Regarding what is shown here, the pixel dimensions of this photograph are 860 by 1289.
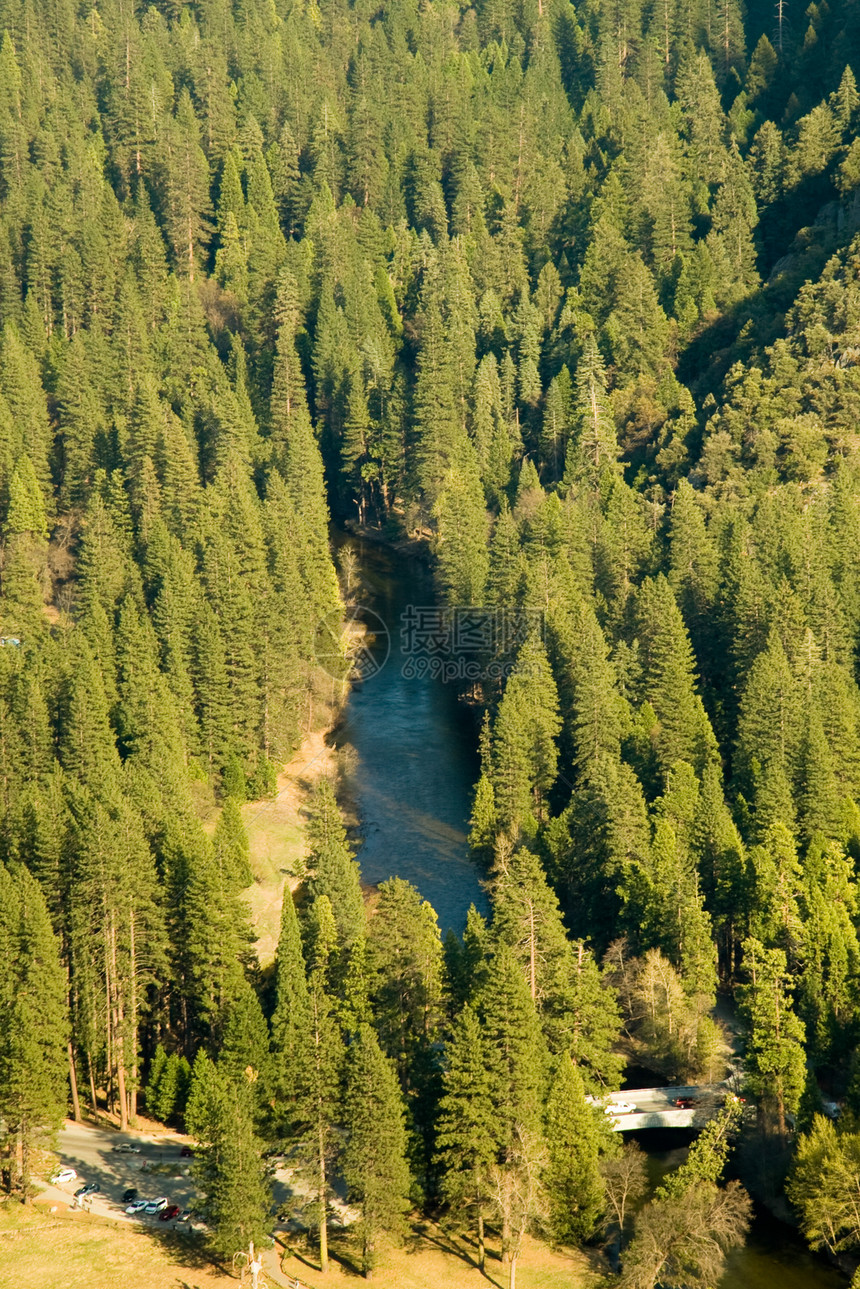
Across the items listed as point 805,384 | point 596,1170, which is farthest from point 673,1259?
point 805,384

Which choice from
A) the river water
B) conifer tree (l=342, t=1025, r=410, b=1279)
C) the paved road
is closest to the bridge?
the river water

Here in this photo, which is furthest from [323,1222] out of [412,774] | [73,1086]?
[412,774]

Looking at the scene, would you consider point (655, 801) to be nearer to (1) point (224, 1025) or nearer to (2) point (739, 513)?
(1) point (224, 1025)

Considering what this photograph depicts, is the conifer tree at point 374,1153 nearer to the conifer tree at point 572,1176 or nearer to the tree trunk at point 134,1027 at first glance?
the conifer tree at point 572,1176

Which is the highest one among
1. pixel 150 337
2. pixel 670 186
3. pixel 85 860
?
pixel 670 186

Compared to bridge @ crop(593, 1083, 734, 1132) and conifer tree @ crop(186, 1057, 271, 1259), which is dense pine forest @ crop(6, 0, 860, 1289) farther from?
bridge @ crop(593, 1083, 734, 1132)
